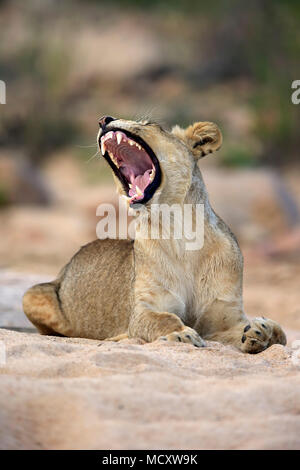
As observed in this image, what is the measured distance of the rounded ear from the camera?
509 cm

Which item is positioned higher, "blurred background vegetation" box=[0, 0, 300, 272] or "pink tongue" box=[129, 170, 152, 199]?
"blurred background vegetation" box=[0, 0, 300, 272]

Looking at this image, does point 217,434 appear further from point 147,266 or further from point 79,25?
point 79,25

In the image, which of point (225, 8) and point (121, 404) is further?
point (225, 8)

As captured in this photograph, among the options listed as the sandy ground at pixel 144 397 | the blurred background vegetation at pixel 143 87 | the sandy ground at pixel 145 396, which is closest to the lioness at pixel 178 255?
the sandy ground at pixel 145 396

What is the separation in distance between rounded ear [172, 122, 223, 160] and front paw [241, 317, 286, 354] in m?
1.04

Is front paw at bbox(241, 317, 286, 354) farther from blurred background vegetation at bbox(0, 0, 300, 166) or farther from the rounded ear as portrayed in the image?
blurred background vegetation at bbox(0, 0, 300, 166)

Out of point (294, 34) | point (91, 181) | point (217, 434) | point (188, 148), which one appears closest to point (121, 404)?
point (217, 434)

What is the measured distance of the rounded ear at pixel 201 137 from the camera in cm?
509

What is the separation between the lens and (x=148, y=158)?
501cm

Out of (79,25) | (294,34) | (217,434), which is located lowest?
(217,434)

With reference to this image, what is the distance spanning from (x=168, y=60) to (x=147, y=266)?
2097 centimetres

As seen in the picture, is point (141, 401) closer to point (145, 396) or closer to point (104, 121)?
point (145, 396)

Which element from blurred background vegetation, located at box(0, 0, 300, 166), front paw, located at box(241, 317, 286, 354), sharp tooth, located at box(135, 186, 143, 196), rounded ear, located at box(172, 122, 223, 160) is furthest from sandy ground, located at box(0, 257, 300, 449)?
blurred background vegetation, located at box(0, 0, 300, 166)

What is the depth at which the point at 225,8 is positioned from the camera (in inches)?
1043
